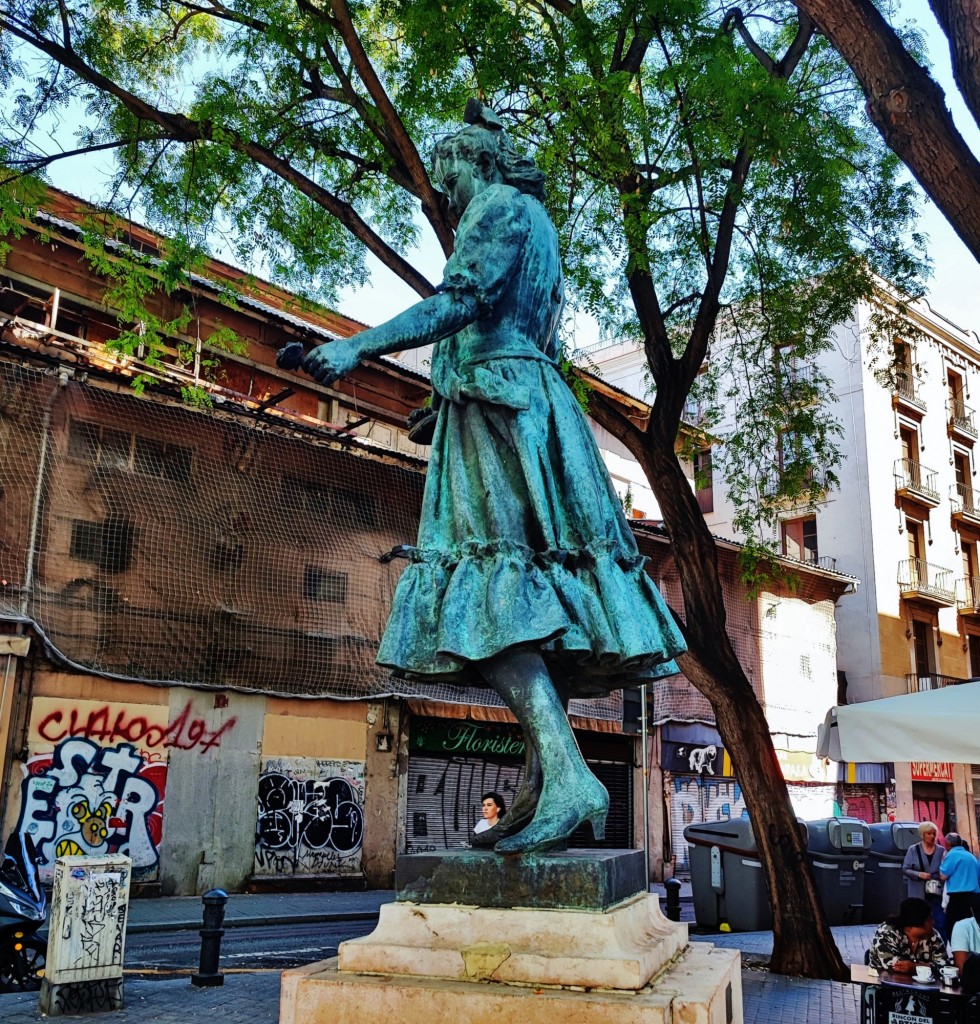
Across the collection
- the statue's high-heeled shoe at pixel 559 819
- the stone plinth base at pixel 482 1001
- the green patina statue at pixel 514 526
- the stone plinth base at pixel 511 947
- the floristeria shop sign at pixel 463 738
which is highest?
the green patina statue at pixel 514 526

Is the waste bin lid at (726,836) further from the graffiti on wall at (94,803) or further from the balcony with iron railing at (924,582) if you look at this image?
the balcony with iron railing at (924,582)

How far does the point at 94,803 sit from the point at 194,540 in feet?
13.1

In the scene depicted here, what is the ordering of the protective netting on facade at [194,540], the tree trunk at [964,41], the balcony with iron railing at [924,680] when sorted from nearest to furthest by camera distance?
the tree trunk at [964,41] < the protective netting on facade at [194,540] < the balcony with iron railing at [924,680]

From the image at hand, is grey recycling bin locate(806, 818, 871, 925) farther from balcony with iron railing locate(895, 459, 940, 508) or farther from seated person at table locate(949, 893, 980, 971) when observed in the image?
balcony with iron railing locate(895, 459, 940, 508)

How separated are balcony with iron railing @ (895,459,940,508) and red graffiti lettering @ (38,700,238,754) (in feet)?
75.9

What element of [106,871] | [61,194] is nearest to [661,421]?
[106,871]

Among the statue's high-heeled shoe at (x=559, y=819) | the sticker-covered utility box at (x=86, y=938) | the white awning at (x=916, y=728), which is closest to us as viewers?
the statue's high-heeled shoe at (x=559, y=819)

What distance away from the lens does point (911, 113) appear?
5.32 meters

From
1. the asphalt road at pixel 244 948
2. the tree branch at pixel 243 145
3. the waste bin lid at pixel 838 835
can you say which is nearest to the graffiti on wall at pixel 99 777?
the asphalt road at pixel 244 948

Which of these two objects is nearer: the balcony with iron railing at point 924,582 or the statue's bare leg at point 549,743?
the statue's bare leg at point 549,743

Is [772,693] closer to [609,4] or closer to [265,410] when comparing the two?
[265,410]

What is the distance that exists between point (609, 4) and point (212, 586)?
9.98m

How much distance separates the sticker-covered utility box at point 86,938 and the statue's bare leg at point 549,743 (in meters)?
4.75

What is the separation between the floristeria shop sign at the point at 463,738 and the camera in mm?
18406
